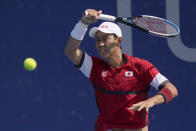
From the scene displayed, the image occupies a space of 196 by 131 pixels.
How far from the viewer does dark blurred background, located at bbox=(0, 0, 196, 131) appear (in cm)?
480

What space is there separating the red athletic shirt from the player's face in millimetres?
123

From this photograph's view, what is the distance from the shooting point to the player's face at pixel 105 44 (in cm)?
368

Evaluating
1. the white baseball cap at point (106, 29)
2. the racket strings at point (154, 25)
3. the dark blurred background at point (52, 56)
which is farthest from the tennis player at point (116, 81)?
the dark blurred background at point (52, 56)

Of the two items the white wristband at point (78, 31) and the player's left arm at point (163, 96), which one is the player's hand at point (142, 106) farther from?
the white wristband at point (78, 31)

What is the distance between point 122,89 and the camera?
12.0 feet

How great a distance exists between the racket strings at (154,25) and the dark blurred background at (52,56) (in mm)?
916

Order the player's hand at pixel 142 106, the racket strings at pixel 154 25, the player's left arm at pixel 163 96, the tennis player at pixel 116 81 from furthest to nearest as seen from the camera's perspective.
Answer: the racket strings at pixel 154 25 < the tennis player at pixel 116 81 < the player's left arm at pixel 163 96 < the player's hand at pixel 142 106

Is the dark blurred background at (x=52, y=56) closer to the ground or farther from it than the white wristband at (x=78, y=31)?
closer to the ground

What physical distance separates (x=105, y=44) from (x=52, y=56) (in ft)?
4.08

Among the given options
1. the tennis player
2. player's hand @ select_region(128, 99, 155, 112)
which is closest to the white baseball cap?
the tennis player

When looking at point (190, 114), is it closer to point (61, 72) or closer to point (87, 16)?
point (61, 72)

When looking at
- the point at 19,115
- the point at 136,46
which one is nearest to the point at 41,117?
the point at 19,115

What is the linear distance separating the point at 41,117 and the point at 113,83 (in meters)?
1.43

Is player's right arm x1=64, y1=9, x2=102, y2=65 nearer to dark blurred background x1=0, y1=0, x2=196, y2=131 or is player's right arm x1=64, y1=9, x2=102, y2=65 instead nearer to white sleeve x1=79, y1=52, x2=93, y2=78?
white sleeve x1=79, y1=52, x2=93, y2=78
